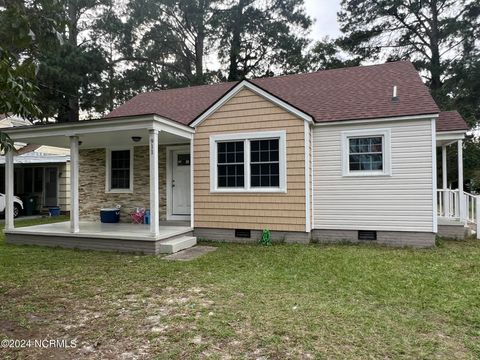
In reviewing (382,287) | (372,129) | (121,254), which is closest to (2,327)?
(121,254)

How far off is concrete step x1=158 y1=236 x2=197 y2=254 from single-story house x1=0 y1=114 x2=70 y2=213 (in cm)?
1054

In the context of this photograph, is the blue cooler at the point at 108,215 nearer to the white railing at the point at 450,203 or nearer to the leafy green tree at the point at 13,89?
the leafy green tree at the point at 13,89

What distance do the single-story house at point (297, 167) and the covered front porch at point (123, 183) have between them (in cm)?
4

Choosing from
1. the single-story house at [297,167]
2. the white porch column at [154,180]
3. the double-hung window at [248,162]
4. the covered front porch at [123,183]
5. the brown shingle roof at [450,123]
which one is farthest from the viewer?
the brown shingle roof at [450,123]

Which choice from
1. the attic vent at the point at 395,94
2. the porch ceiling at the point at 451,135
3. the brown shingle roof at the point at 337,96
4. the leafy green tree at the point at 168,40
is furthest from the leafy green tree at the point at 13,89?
the leafy green tree at the point at 168,40

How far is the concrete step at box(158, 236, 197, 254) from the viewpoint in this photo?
7.12m

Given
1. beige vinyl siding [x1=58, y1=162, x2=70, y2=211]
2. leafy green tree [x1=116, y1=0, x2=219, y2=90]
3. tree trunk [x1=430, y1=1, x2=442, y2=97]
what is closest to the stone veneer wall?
beige vinyl siding [x1=58, y1=162, x2=70, y2=211]

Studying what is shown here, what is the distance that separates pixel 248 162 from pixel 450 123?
5.67 meters

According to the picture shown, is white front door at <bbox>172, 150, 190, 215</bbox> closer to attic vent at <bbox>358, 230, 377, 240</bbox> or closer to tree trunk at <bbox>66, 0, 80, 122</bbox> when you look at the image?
attic vent at <bbox>358, 230, 377, 240</bbox>

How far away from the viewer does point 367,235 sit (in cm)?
819

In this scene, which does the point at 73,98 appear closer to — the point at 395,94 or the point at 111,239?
the point at 111,239

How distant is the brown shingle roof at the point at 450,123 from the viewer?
8.69 metres

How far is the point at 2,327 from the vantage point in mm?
3520

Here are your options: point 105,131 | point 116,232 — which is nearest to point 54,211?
point 116,232
